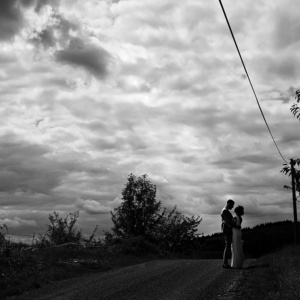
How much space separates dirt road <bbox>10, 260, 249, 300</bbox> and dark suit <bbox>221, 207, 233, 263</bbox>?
3.56 feet

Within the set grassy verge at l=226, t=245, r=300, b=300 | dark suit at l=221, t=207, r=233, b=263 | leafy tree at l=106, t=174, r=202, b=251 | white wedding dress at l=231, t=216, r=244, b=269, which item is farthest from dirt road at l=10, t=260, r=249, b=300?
leafy tree at l=106, t=174, r=202, b=251

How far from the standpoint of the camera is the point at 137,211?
4178 cm

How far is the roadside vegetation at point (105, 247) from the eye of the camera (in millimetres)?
13781

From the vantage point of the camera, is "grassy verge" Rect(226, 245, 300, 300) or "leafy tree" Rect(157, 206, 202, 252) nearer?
"grassy verge" Rect(226, 245, 300, 300)

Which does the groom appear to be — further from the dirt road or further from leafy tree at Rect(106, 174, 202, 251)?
leafy tree at Rect(106, 174, 202, 251)

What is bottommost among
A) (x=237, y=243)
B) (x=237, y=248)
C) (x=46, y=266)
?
(x=46, y=266)

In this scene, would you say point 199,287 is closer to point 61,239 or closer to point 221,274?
point 221,274

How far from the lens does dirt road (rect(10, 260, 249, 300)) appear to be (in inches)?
385

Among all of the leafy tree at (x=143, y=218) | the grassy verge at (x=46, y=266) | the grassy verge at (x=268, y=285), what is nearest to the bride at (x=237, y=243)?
the grassy verge at (x=268, y=285)

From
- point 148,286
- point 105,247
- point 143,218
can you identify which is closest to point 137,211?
point 143,218

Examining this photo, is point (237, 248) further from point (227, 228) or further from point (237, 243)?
point (227, 228)

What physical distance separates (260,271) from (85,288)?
5.24 m

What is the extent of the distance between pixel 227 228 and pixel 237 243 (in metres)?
0.59

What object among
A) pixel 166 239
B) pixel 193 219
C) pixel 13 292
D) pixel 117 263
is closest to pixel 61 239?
pixel 117 263
